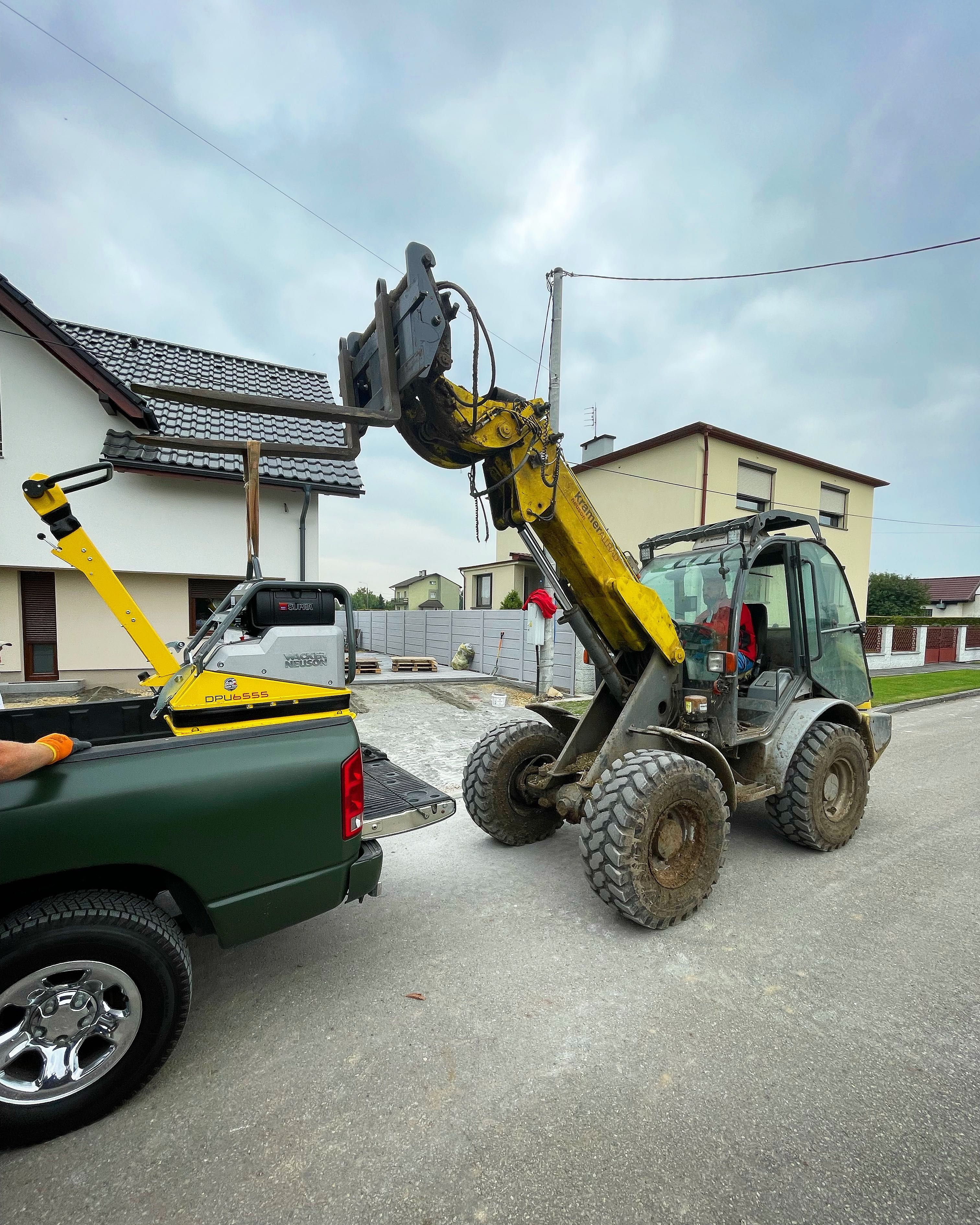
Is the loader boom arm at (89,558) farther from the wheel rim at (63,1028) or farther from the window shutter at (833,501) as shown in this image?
the window shutter at (833,501)

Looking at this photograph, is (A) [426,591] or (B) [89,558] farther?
(A) [426,591]

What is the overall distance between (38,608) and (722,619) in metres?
10.6

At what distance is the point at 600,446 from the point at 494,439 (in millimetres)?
17199

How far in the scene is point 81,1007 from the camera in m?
2.04

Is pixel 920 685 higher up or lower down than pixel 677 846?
lower down

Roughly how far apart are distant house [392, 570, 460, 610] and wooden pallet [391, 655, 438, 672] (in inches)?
1644

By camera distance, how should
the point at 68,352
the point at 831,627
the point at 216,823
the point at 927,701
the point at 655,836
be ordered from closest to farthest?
the point at 216,823 → the point at 655,836 → the point at 831,627 → the point at 68,352 → the point at 927,701

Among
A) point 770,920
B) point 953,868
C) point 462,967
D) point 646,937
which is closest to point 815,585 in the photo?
point 953,868

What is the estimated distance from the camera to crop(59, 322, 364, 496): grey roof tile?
9.71 m

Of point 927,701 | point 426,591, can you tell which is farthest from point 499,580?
point 426,591

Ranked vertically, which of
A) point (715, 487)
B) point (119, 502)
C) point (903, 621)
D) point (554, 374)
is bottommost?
point (903, 621)

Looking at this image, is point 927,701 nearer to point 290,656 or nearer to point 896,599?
point 290,656

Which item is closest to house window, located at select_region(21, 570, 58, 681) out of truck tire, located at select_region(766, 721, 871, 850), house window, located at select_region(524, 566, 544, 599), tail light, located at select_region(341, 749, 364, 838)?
tail light, located at select_region(341, 749, 364, 838)

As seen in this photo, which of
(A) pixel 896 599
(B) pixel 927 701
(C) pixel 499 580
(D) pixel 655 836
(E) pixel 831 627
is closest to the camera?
(D) pixel 655 836
